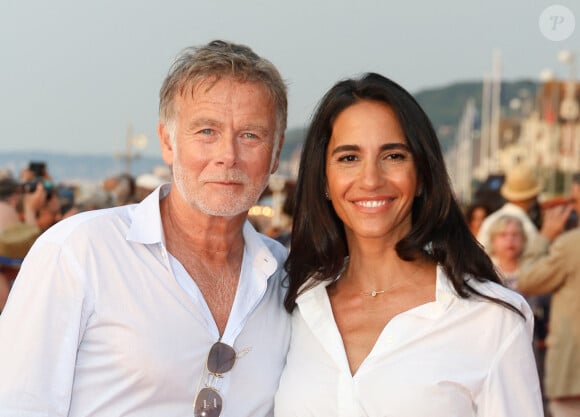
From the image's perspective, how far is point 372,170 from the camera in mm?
3693

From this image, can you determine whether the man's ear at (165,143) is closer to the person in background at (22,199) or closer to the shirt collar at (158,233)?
the shirt collar at (158,233)

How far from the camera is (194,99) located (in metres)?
3.68

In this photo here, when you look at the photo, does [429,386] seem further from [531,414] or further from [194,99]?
[194,99]

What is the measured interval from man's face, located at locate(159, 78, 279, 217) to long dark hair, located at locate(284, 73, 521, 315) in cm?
37

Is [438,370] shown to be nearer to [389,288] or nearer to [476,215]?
[389,288]

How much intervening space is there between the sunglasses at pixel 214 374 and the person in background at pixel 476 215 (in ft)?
23.4

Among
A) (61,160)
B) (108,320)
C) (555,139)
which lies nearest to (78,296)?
(108,320)

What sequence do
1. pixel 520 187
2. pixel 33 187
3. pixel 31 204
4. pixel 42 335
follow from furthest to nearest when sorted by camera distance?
pixel 520 187 < pixel 33 187 < pixel 31 204 < pixel 42 335

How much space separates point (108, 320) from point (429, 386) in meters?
1.14

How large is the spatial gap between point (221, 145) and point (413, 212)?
2.83 ft

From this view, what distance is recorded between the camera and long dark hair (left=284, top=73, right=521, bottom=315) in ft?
12.3

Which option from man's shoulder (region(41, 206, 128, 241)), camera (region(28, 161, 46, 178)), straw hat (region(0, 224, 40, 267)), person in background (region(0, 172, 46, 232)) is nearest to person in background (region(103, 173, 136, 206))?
camera (region(28, 161, 46, 178))

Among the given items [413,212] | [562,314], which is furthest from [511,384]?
[562,314]

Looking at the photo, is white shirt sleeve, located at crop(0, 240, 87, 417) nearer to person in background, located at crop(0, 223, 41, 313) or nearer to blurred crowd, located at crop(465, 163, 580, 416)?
person in background, located at crop(0, 223, 41, 313)
